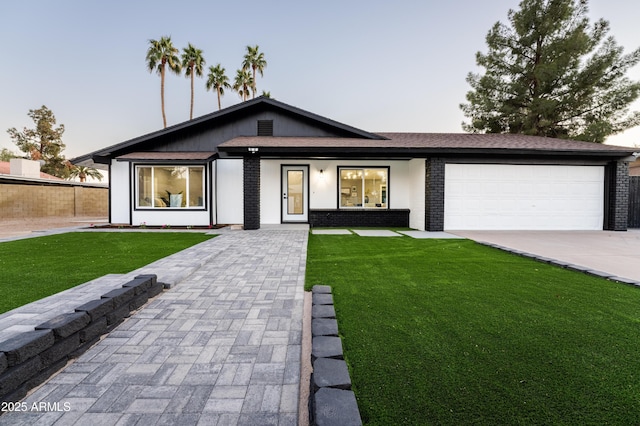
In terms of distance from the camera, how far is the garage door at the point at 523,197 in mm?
10484

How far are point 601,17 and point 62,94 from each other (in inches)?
1385

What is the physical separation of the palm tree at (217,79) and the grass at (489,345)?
26.2 m

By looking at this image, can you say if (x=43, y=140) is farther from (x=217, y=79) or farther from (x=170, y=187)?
(x=170, y=187)

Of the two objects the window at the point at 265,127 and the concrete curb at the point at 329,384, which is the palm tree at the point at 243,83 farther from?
the concrete curb at the point at 329,384

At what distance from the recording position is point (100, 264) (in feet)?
16.9

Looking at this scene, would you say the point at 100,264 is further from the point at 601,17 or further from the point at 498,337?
the point at 601,17

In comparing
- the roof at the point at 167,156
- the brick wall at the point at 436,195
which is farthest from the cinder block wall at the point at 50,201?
the brick wall at the point at 436,195

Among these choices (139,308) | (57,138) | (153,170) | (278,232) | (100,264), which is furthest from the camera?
(57,138)

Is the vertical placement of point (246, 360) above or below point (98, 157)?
below

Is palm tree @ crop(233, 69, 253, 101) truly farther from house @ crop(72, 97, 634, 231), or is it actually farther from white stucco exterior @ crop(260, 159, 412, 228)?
white stucco exterior @ crop(260, 159, 412, 228)

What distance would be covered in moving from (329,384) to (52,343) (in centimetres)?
188

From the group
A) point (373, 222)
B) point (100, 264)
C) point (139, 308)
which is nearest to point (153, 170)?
point (100, 264)

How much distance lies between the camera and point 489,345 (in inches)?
91.0

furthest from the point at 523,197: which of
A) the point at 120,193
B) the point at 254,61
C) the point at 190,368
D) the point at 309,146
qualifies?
the point at 254,61
